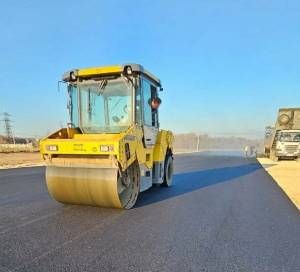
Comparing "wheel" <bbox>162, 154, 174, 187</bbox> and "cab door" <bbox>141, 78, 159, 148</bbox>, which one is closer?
"cab door" <bbox>141, 78, 159, 148</bbox>

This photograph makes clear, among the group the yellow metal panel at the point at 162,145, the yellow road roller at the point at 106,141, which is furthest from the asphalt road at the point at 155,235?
the yellow metal panel at the point at 162,145

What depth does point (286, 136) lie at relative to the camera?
22.8 meters

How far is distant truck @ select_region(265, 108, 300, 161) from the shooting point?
22578 millimetres

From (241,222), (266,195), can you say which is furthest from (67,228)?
(266,195)

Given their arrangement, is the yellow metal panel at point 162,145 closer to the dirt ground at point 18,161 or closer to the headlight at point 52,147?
the headlight at point 52,147

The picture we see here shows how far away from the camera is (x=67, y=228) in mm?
5363

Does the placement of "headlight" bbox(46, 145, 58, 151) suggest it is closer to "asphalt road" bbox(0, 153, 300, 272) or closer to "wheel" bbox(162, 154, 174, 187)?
"asphalt road" bbox(0, 153, 300, 272)

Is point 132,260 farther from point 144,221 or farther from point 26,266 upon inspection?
point 144,221

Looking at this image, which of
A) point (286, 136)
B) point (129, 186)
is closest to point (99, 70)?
point (129, 186)

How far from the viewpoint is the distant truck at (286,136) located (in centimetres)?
2258

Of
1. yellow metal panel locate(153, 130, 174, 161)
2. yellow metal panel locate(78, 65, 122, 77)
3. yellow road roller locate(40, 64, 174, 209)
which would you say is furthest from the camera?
yellow metal panel locate(153, 130, 174, 161)

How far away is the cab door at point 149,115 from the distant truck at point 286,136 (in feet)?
54.4

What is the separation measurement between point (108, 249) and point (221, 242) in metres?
1.57

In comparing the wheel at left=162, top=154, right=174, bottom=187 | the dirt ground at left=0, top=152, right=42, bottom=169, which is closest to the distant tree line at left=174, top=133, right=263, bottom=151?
the dirt ground at left=0, top=152, right=42, bottom=169
